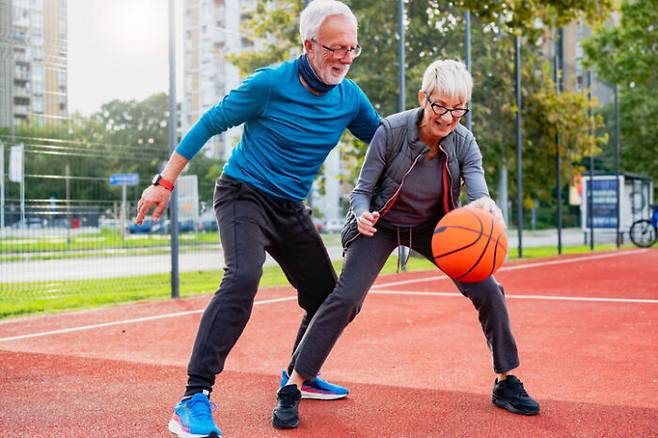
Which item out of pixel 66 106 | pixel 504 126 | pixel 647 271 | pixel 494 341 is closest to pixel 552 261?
pixel 647 271

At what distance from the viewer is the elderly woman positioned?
3670 millimetres

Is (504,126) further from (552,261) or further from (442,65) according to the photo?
(442,65)

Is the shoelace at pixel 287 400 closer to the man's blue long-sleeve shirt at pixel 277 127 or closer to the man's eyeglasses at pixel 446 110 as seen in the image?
the man's blue long-sleeve shirt at pixel 277 127

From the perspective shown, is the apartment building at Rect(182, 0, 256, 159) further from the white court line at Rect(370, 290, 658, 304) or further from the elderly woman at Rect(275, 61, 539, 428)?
the elderly woman at Rect(275, 61, 539, 428)

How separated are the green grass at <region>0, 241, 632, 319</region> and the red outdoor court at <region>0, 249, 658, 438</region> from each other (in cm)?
97

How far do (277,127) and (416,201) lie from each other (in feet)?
2.57

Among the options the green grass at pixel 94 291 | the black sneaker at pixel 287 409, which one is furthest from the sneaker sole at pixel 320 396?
the green grass at pixel 94 291

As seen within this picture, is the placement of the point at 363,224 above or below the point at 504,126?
below

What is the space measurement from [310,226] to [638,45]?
2630cm

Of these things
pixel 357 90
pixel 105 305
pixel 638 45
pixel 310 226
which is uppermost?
Result: pixel 638 45

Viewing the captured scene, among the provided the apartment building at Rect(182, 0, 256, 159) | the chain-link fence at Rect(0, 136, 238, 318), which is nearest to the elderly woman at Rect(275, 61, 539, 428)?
the chain-link fence at Rect(0, 136, 238, 318)

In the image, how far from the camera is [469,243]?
3600 millimetres

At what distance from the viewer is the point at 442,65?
144 inches

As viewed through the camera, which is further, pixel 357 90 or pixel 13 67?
pixel 13 67
